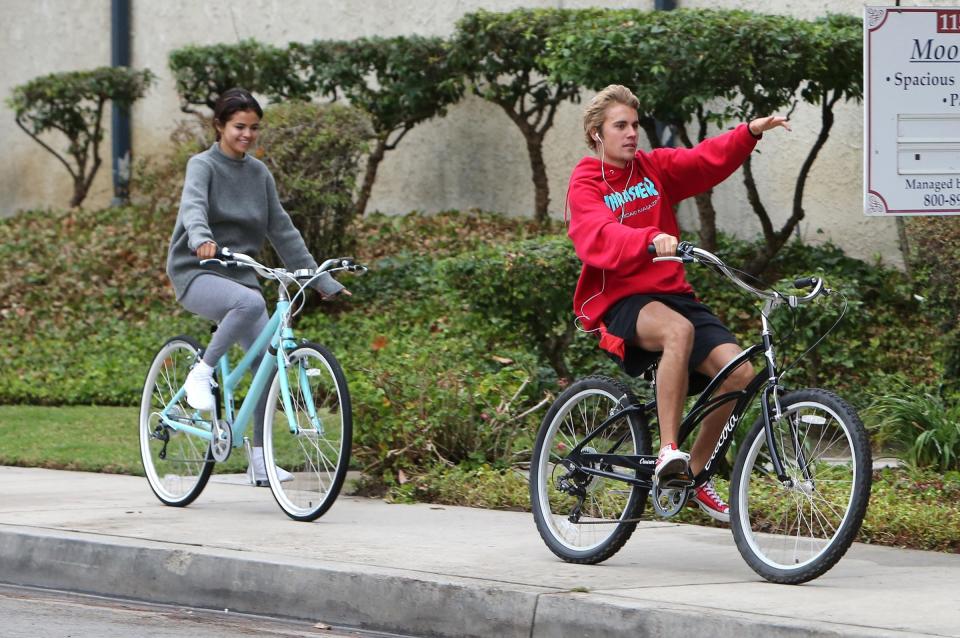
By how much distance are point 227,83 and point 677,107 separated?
20.2 ft

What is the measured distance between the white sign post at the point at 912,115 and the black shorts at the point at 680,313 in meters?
1.12

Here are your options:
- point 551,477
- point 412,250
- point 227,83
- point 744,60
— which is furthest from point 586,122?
point 227,83

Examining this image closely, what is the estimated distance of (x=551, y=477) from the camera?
6391 millimetres

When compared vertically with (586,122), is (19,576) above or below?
below

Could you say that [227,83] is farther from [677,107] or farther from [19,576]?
[19,576]

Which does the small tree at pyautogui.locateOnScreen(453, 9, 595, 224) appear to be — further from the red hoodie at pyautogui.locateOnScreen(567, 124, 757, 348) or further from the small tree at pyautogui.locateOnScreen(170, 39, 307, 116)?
the red hoodie at pyautogui.locateOnScreen(567, 124, 757, 348)

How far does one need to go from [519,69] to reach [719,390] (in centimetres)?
807

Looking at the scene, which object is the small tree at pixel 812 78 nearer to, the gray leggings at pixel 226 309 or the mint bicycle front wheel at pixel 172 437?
the gray leggings at pixel 226 309

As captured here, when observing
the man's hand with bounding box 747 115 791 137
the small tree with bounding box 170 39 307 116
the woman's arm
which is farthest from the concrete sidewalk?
the small tree with bounding box 170 39 307 116

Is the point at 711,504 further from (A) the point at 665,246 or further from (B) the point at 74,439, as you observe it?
(B) the point at 74,439

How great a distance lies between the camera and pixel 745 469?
5.52 meters

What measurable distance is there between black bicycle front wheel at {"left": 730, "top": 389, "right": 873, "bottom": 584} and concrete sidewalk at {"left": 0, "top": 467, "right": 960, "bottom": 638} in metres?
0.12

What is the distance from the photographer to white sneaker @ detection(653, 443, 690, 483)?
221 inches

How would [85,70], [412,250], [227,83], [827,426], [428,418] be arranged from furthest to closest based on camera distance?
[85,70], [227,83], [412,250], [428,418], [827,426]
